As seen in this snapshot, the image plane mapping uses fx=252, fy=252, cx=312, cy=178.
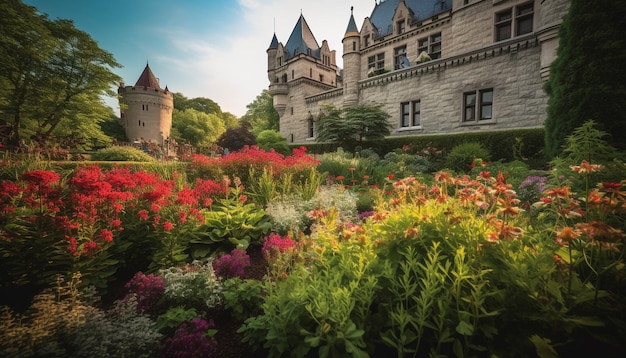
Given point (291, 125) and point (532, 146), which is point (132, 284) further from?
point (291, 125)

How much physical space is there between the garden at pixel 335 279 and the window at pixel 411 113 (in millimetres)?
12566

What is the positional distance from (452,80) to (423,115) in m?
2.28

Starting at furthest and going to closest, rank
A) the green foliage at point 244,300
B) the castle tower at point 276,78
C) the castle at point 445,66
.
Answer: the castle tower at point 276,78, the castle at point 445,66, the green foliage at point 244,300

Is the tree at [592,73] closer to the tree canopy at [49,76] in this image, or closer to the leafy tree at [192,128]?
the tree canopy at [49,76]

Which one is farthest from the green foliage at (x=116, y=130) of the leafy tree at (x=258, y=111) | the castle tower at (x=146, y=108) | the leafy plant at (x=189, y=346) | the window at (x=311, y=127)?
the leafy plant at (x=189, y=346)

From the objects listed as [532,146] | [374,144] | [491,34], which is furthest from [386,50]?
[532,146]

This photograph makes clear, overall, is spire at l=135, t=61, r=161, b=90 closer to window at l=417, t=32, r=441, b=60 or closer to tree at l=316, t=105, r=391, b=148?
tree at l=316, t=105, r=391, b=148

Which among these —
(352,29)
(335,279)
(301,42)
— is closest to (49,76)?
(301,42)

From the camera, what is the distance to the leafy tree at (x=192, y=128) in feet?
131

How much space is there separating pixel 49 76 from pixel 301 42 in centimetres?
1891

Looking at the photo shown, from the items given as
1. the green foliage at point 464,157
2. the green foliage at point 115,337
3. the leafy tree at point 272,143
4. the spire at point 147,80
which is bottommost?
the green foliage at point 115,337

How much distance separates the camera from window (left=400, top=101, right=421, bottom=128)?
1546 centimetres

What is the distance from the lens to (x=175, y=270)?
2.70 metres

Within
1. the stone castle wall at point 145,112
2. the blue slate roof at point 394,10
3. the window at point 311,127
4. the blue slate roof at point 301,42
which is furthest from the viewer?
the stone castle wall at point 145,112
